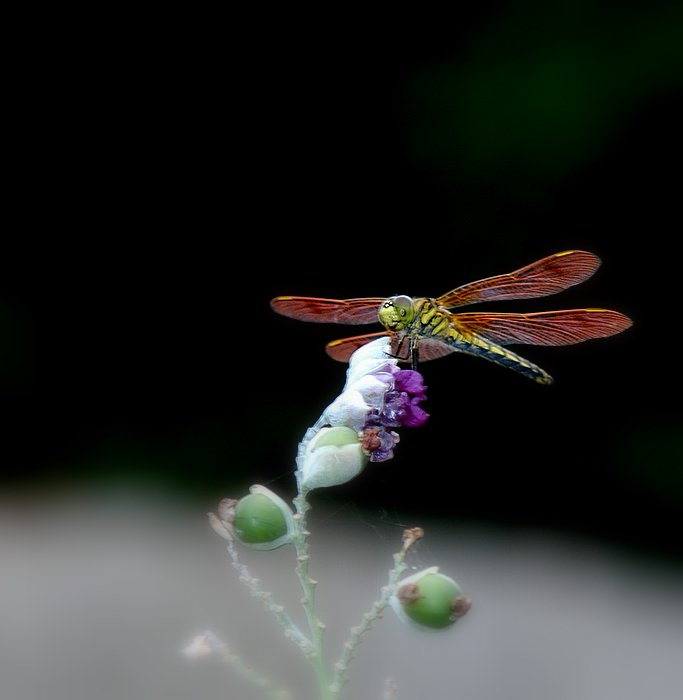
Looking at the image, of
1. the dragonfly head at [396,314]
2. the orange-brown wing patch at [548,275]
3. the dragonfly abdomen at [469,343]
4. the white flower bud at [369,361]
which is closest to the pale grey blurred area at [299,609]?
the orange-brown wing patch at [548,275]

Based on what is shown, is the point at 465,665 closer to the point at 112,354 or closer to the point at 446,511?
the point at 446,511

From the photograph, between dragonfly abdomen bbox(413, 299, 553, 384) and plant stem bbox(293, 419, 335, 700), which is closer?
plant stem bbox(293, 419, 335, 700)

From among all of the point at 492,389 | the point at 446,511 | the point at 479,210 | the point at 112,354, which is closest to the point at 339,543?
the point at 446,511

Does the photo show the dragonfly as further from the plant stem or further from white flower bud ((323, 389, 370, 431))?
the plant stem

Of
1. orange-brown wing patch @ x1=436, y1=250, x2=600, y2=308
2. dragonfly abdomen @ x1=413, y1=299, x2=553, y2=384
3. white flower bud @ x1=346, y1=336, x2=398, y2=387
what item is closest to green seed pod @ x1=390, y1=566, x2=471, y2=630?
white flower bud @ x1=346, y1=336, x2=398, y2=387

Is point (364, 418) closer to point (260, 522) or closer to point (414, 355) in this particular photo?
point (260, 522)

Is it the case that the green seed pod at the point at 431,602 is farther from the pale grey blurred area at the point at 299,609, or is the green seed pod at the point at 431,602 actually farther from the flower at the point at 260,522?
the pale grey blurred area at the point at 299,609

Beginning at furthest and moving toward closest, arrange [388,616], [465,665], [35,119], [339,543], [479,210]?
[339,543] → [35,119] → [479,210] → [465,665] → [388,616]

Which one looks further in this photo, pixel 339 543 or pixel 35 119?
pixel 339 543
